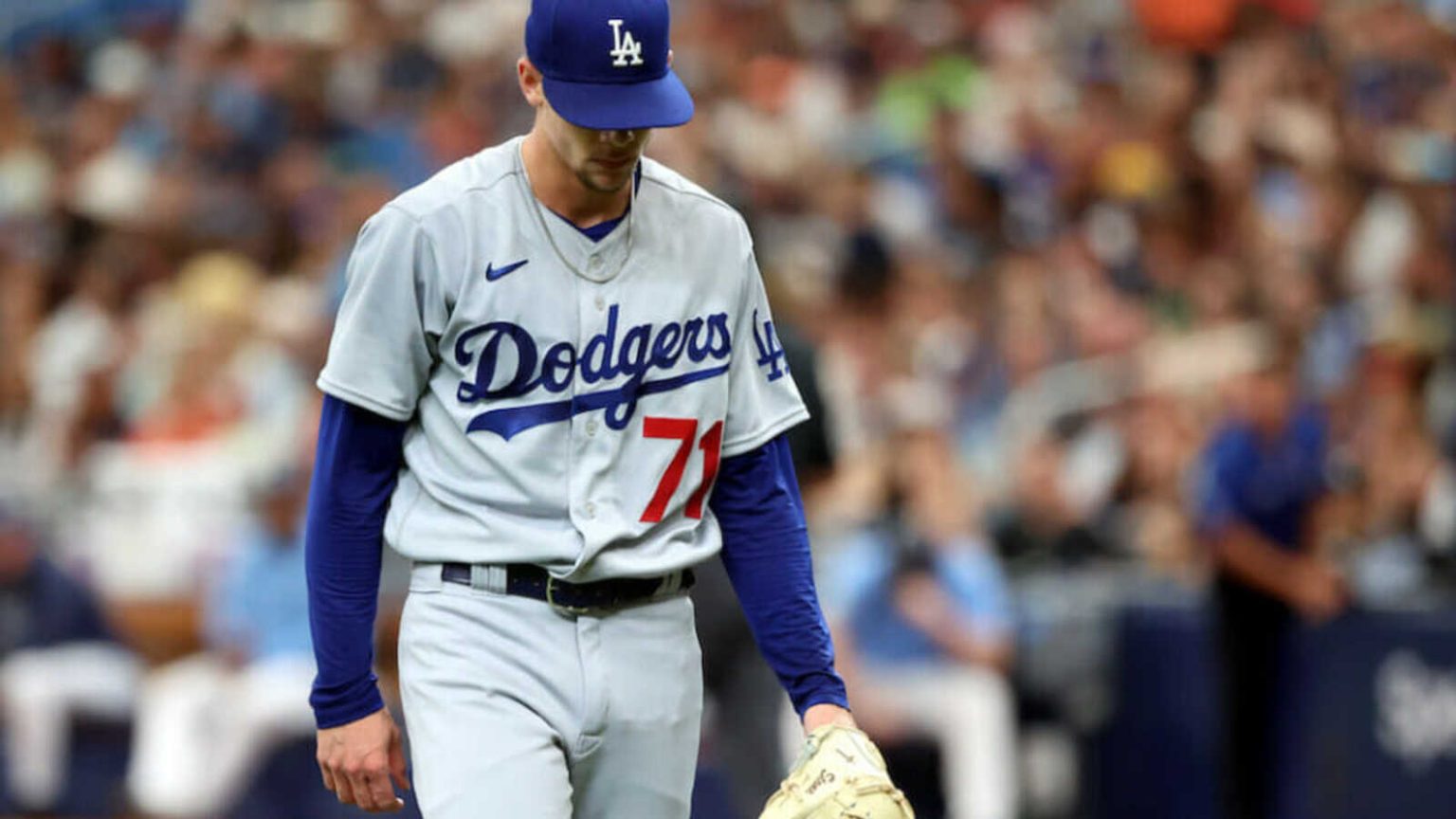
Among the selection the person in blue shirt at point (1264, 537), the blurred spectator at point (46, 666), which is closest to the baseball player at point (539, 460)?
the person in blue shirt at point (1264, 537)

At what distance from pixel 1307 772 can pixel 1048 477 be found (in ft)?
4.74

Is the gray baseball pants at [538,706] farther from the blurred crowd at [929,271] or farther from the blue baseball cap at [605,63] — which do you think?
the blurred crowd at [929,271]

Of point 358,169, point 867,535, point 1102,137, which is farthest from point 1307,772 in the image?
point 358,169

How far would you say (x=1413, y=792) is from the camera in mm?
7816

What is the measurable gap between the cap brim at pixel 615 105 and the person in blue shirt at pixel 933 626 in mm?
4233

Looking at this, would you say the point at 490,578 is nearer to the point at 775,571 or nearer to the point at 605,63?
the point at 775,571

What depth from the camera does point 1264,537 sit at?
320 inches

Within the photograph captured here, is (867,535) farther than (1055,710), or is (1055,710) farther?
(1055,710)

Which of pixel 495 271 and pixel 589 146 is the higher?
pixel 589 146

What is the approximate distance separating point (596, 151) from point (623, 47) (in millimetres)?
167

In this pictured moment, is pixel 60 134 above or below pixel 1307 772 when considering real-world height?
above

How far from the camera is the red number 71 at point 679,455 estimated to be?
3766mm

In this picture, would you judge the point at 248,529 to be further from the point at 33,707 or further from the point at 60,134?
the point at 60,134

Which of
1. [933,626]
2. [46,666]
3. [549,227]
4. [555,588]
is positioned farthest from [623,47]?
[46,666]
